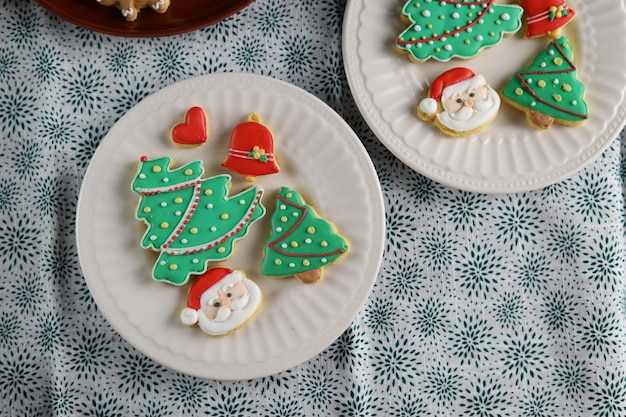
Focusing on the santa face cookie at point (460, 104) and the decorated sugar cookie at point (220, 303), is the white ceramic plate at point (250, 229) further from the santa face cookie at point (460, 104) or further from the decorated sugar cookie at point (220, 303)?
the santa face cookie at point (460, 104)

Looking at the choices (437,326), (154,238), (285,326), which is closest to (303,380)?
(285,326)

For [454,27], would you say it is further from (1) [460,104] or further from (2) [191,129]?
(2) [191,129]

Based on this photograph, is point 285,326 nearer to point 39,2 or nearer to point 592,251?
point 592,251

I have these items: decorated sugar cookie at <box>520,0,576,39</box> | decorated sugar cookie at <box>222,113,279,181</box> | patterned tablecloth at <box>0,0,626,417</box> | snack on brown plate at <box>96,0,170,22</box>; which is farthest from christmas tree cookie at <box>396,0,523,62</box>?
snack on brown plate at <box>96,0,170,22</box>

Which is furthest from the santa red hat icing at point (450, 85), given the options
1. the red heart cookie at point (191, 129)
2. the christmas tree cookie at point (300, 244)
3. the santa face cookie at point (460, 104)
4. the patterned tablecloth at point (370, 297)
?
the red heart cookie at point (191, 129)

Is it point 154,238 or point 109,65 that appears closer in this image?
point 154,238

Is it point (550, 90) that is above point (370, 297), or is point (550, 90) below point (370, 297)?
above

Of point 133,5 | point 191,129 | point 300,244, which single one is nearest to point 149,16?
point 133,5
